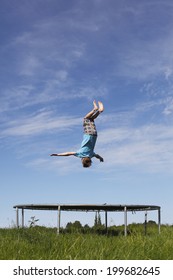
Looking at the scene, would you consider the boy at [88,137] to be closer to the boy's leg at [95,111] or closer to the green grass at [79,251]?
the boy's leg at [95,111]

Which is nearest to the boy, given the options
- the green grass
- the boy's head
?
the boy's head

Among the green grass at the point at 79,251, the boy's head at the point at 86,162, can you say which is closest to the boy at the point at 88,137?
the boy's head at the point at 86,162

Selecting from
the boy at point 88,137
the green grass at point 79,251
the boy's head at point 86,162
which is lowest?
the green grass at point 79,251

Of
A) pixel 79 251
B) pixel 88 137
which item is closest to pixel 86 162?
pixel 88 137

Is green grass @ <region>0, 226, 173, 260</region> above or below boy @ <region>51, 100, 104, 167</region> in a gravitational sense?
below

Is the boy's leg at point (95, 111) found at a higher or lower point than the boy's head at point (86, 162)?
higher

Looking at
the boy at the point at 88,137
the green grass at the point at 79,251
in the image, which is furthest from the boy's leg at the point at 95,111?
the green grass at the point at 79,251

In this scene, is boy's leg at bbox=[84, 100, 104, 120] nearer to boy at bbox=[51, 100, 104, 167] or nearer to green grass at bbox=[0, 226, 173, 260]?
boy at bbox=[51, 100, 104, 167]

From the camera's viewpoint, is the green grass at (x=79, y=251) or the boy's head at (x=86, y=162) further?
the boy's head at (x=86, y=162)

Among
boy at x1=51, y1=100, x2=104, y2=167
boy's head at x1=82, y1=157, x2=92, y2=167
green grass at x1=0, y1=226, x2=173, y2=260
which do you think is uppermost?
boy at x1=51, y1=100, x2=104, y2=167

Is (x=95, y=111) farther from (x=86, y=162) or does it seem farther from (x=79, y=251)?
(x=79, y=251)
